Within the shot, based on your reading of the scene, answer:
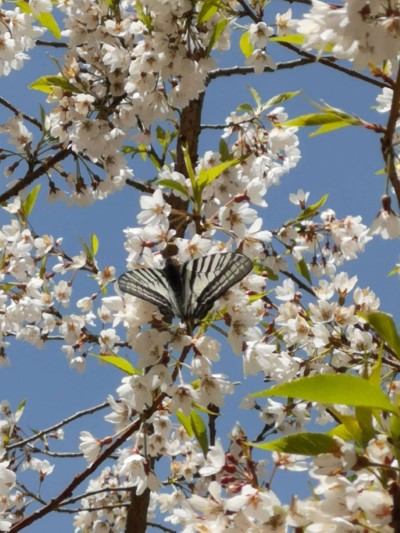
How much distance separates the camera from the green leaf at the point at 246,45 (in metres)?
3.60

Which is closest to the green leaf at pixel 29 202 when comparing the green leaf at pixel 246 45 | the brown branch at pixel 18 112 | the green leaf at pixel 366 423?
the brown branch at pixel 18 112

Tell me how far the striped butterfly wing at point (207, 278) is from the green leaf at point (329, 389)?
0.71 metres

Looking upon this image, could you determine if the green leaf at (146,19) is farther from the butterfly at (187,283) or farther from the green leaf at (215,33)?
the butterfly at (187,283)

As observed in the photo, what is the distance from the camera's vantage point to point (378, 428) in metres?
1.64

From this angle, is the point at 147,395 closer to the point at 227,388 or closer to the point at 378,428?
the point at 227,388

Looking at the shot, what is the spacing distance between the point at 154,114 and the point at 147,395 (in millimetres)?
1773

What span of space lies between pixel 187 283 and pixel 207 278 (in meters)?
0.06

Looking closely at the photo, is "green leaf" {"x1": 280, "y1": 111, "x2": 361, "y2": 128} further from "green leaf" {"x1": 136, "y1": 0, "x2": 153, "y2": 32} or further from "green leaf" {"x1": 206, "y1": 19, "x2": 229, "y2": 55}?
"green leaf" {"x1": 136, "y1": 0, "x2": 153, "y2": 32}

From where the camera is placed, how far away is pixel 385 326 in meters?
1.63

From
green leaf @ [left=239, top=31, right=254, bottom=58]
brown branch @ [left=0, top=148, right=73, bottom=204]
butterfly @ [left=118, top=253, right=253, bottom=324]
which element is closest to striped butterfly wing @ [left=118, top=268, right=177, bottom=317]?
butterfly @ [left=118, top=253, right=253, bottom=324]

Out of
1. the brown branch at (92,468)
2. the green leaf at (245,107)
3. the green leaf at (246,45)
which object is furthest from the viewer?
the green leaf at (245,107)

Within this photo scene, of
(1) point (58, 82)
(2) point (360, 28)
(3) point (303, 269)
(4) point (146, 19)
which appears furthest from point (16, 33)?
(2) point (360, 28)

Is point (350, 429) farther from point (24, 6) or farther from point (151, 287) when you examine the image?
point (24, 6)

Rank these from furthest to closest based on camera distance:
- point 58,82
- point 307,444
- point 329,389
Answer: point 58,82
point 307,444
point 329,389
